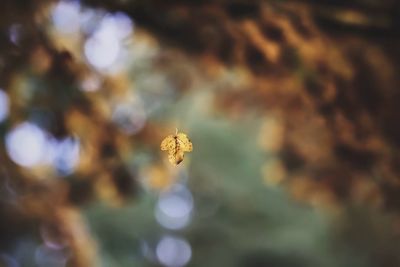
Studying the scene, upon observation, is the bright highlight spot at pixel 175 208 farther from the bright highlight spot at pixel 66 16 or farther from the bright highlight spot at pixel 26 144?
the bright highlight spot at pixel 66 16

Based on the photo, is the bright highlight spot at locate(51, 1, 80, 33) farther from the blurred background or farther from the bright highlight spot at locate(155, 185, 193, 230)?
the bright highlight spot at locate(155, 185, 193, 230)

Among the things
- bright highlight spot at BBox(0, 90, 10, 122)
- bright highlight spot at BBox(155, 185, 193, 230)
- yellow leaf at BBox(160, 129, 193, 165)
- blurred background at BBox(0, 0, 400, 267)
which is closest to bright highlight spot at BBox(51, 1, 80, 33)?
blurred background at BBox(0, 0, 400, 267)

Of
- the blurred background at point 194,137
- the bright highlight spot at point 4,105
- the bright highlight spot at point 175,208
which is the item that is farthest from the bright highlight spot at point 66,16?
the bright highlight spot at point 175,208

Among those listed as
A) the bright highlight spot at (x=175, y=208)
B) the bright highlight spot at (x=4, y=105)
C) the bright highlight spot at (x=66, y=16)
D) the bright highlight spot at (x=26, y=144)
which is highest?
the bright highlight spot at (x=66, y=16)

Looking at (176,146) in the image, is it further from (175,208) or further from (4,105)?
(4,105)

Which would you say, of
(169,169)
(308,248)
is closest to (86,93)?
(169,169)

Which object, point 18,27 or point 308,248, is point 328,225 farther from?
point 18,27
